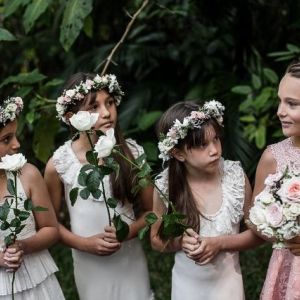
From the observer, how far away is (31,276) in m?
3.37

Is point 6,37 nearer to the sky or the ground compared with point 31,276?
nearer to the sky

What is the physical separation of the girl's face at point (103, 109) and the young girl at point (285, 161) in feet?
2.68

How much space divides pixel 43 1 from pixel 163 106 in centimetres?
181

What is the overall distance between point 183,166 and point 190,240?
1.43ft

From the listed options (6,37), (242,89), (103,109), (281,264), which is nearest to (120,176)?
(103,109)

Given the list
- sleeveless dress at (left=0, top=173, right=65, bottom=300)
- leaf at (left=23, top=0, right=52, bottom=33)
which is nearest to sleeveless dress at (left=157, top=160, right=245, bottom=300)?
sleeveless dress at (left=0, top=173, right=65, bottom=300)

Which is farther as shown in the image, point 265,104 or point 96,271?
point 265,104

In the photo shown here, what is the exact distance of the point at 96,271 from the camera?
12.1ft

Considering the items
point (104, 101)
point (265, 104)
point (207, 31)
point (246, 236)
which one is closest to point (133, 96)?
point (207, 31)

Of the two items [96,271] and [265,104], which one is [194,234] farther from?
[265,104]

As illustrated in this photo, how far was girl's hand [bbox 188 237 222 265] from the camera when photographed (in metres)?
3.16

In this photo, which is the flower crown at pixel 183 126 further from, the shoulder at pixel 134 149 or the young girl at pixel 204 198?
the shoulder at pixel 134 149

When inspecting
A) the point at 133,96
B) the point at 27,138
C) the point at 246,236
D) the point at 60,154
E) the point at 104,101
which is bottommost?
the point at 27,138

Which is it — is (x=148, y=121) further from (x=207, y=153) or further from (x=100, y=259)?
(x=207, y=153)
